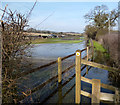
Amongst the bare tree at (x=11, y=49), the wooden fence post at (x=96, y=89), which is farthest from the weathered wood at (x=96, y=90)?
the bare tree at (x=11, y=49)

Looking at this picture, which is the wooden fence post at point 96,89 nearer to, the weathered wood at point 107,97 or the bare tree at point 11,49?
the weathered wood at point 107,97

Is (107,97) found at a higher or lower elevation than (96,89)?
lower

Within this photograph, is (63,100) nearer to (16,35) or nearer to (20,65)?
(20,65)

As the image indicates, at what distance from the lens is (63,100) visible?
4031 mm

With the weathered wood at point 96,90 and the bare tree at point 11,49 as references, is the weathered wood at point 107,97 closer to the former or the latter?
the weathered wood at point 96,90

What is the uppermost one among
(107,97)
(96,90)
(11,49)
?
(11,49)

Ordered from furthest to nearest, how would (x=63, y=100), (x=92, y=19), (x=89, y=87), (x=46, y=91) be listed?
1. (x=92, y=19)
2. (x=89, y=87)
3. (x=46, y=91)
4. (x=63, y=100)

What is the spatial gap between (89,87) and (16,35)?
10.8 feet

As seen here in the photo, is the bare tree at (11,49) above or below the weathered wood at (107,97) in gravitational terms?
above

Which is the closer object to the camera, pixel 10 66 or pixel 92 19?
pixel 10 66

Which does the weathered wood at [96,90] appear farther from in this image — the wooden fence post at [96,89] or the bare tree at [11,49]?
the bare tree at [11,49]

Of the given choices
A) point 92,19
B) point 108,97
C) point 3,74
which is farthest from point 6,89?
point 92,19

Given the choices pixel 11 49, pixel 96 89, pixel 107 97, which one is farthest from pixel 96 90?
→ pixel 11 49

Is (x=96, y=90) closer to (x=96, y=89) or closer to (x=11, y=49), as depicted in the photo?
(x=96, y=89)
